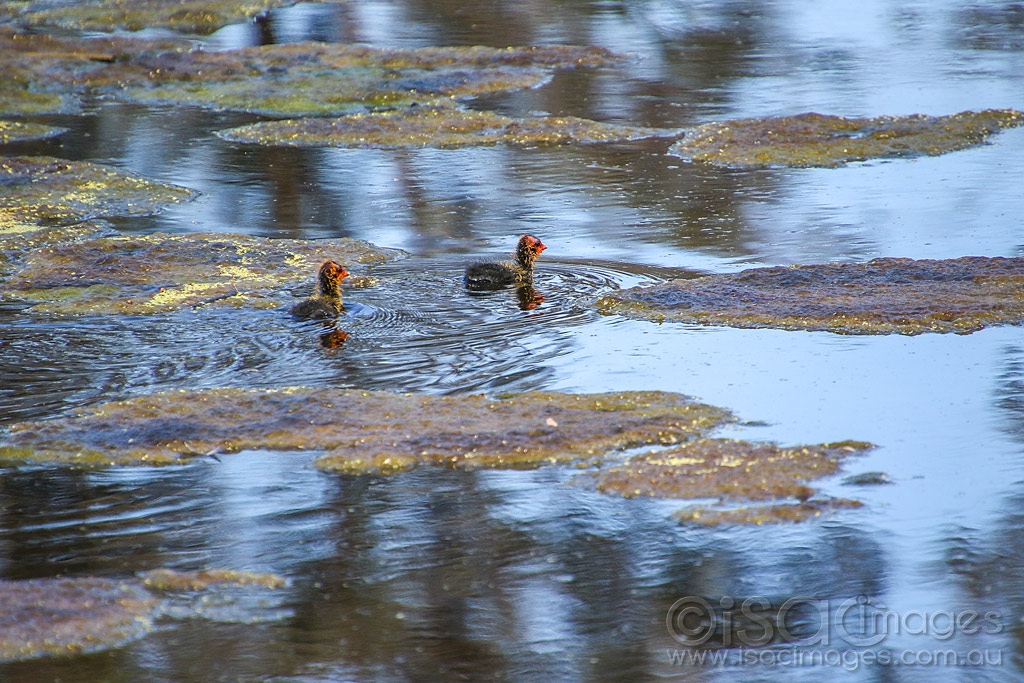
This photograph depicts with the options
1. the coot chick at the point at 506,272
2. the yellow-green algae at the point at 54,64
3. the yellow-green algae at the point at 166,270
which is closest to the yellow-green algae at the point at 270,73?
the yellow-green algae at the point at 54,64

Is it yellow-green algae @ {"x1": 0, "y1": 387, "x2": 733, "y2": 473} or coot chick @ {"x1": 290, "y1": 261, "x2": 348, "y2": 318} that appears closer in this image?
yellow-green algae @ {"x1": 0, "y1": 387, "x2": 733, "y2": 473}

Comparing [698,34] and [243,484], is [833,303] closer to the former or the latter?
[243,484]

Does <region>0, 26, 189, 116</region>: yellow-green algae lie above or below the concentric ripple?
above

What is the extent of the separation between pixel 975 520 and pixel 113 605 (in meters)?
3.33

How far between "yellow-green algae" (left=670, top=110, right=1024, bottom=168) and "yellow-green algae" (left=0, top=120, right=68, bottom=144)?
670 centimetres

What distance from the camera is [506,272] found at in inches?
333

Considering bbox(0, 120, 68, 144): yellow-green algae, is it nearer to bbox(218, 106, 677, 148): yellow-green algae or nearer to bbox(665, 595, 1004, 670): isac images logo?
bbox(218, 106, 677, 148): yellow-green algae

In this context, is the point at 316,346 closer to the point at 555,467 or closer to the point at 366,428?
the point at 366,428

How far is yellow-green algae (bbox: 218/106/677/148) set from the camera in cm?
1368

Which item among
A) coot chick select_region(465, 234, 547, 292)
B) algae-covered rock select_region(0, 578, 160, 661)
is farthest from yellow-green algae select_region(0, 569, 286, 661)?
coot chick select_region(465, 234, 547, 292)

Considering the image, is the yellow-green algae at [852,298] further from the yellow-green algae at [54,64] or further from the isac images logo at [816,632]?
the yellow-green algae at [54,64]

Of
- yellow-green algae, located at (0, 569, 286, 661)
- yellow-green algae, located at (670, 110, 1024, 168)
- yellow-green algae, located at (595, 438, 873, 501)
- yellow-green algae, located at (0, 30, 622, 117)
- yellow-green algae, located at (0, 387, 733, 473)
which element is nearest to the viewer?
yellow-green algae, located at (0, 569, 286, 661)

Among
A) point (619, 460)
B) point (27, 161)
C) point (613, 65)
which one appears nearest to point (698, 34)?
point (613, 65)

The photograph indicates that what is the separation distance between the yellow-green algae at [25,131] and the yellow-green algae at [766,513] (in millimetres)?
10752
